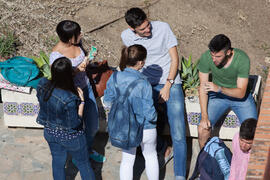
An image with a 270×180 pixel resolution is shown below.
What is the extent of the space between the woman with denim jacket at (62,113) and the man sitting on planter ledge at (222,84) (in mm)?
1619

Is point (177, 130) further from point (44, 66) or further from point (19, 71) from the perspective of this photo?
point (19, 71)

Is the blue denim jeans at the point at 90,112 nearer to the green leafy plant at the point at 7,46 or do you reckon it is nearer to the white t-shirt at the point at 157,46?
the white t-shirt at the point at 157,46

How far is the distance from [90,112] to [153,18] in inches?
181

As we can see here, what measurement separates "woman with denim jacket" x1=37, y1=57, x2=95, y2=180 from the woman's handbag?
1.19 metres

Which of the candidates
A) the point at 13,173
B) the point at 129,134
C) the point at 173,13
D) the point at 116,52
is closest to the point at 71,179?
the point at 13,173

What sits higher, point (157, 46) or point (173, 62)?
point (157, 46)

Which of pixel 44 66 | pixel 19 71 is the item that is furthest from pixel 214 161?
pixel 19 71

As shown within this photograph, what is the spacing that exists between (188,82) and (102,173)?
1.82m

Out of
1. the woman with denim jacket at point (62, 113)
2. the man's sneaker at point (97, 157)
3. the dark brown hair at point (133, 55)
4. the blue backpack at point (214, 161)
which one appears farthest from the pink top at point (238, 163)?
the man's sneaker at point (97, 157)

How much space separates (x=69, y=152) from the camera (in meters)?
4.85

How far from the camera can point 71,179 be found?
5.66 metres

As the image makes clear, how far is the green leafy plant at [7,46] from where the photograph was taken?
25.3 feet

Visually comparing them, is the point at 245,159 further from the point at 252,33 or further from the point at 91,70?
the point at 252,33

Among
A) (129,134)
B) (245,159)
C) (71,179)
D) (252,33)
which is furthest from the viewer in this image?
(252,33)
